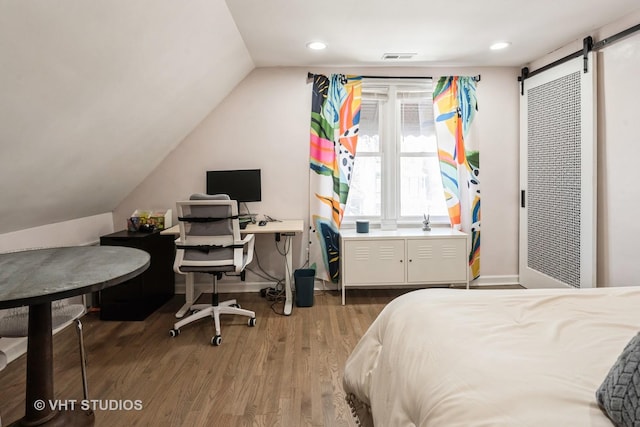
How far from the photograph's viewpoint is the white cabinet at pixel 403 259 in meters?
3.62

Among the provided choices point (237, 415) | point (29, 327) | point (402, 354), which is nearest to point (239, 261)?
point (237, 415)

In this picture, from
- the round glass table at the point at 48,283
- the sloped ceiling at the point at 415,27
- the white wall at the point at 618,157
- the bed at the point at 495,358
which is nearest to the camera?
the bed at the point at 495,358

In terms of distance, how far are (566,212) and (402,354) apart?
283 cm

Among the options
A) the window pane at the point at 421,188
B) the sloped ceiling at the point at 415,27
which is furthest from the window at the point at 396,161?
the sloped ceiling at the point at 415,27

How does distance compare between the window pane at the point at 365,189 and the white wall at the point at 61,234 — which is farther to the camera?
the window pane at the point at 365,189

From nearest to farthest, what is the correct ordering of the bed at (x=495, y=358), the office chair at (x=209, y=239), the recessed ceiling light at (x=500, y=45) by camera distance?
the bed at (x=495, y=358) → the office chair at (x=209, y=239) → the recessed ceiling light at (x=500, y=45)

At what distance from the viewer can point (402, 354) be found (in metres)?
1.23

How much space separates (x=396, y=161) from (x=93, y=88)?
287cm

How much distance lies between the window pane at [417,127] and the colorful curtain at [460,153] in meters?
0.12

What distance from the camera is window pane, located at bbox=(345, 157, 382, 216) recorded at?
4051 mm

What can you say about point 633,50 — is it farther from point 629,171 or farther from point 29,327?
point 29,327

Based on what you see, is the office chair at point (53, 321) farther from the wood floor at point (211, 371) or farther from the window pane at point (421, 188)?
the window pane at point (421, 188)

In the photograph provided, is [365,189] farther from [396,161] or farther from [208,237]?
[208,237]

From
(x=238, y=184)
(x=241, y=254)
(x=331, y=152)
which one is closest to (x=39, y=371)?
(x=241, y=254)
